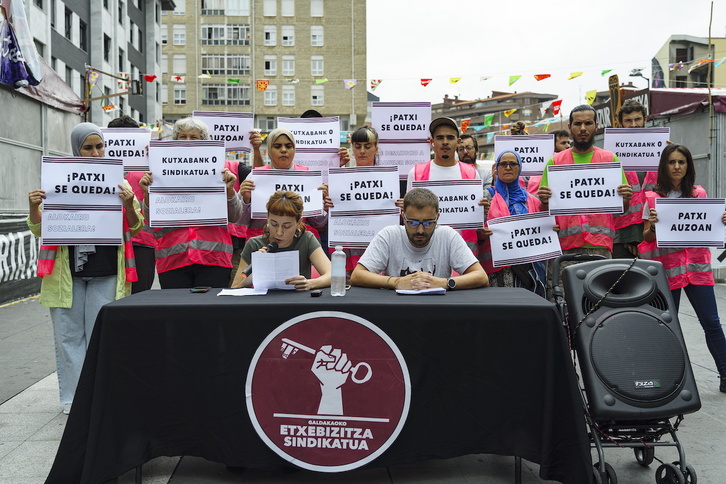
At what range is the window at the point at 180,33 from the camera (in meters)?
73.2

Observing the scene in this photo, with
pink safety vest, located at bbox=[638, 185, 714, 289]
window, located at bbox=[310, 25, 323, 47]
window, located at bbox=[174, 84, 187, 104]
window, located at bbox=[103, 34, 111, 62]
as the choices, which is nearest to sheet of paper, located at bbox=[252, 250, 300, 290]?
pink safety vest, located at bbox=[638, 185, 714, 289]

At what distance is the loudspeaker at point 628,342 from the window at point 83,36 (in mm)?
36338

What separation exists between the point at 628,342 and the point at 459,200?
6.81 ft

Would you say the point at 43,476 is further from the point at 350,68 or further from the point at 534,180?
the point at 350,68

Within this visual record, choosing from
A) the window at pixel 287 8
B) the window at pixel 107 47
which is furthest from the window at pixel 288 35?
the window at pixel 107 47

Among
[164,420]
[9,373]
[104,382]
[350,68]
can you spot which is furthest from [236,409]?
[350,68]

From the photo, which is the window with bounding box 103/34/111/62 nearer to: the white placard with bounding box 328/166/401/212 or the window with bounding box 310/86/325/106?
the window with bounding box 310/86/325/106

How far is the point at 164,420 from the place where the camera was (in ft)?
12.2

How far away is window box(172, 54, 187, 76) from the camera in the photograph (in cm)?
7294

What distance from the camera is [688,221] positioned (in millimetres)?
5492

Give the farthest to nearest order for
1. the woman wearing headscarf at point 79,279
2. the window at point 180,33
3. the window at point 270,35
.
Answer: the window at point 180,33 < the window at point 270,35 < the woman wearing headscarf at point 79,279

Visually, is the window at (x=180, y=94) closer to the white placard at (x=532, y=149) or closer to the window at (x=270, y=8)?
the window at (x=270, y=8)

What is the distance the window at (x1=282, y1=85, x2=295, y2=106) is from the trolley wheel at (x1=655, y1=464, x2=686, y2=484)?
68941mm

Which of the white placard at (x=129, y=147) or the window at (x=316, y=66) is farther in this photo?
the window at (x=316, y=66)
